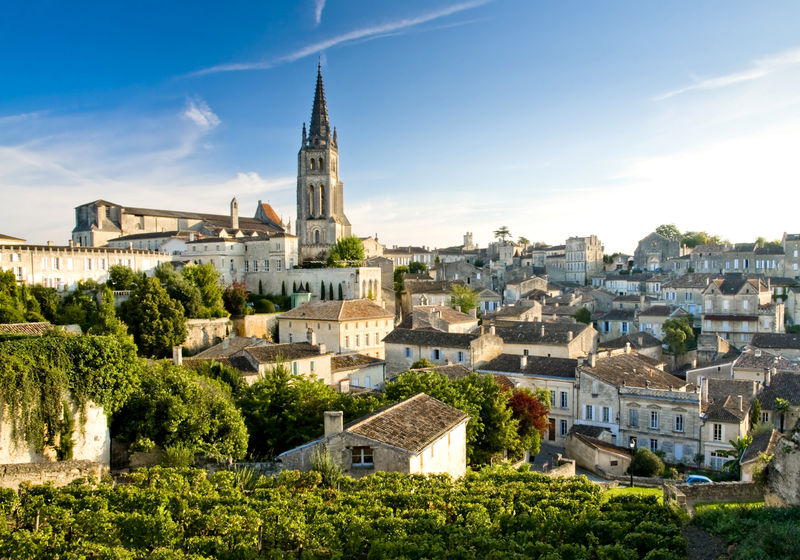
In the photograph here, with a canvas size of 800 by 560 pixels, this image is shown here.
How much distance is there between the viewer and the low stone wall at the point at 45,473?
1560 cm

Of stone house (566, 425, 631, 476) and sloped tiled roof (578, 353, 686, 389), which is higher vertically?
sloped tiled roof (578, 353, 686, 389)

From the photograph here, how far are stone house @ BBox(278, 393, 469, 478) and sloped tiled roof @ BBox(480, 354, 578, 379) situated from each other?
18548 mm

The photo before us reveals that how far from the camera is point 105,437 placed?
67.8 feet

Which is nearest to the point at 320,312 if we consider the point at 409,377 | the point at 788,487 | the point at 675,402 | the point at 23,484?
the point at 409,377

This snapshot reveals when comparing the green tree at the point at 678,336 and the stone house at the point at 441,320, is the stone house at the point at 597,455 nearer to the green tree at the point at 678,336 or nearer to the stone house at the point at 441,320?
the stone house at the point at 441,320

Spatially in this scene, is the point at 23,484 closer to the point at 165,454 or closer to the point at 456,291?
the point at 165,454

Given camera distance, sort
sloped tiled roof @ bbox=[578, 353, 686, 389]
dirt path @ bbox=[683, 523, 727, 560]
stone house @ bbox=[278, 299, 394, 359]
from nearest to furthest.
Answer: dirt path @ bbox=[683, 523, 727, 560]
sloped tiled roof @ bbox=[578, 353, 686, 389]
stone house @ bbox=[278, 299, 394, 359]

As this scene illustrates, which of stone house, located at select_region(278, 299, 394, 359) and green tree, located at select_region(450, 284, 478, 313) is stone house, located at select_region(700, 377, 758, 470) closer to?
stone house, located at select_region(278, 299, 394, 359)

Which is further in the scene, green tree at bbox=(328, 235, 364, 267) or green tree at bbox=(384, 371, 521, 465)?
green tree at bbox=(328, 235, 364, 267)

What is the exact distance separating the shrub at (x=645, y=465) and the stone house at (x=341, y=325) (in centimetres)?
2325

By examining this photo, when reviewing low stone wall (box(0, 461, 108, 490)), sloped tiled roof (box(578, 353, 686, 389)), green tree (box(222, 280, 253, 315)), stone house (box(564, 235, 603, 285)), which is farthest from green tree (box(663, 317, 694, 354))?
low stone wall (box(0, 461, 108, 490))

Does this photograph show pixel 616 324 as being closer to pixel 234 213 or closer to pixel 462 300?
pixel 462 300

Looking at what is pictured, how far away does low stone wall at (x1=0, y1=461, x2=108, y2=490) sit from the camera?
15602mm

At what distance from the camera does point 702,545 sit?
13430 mm
